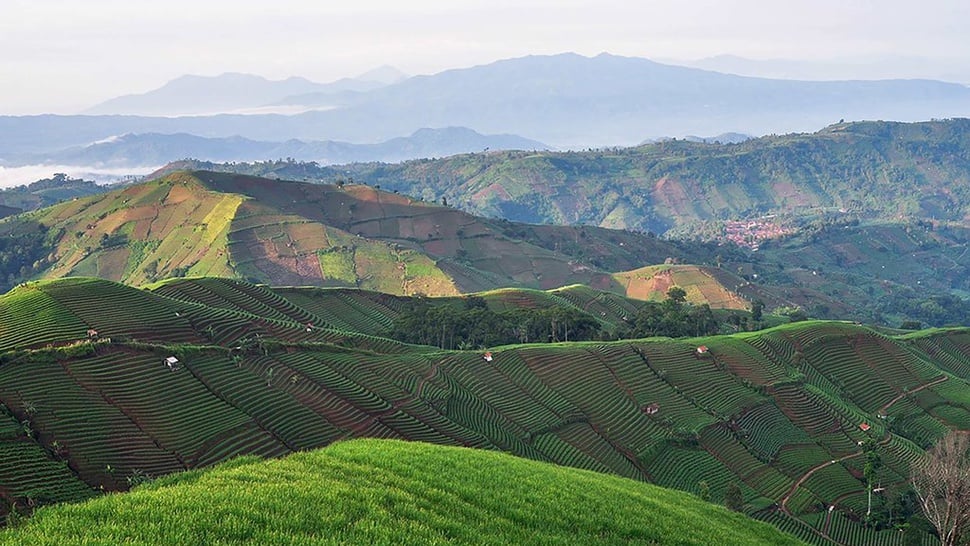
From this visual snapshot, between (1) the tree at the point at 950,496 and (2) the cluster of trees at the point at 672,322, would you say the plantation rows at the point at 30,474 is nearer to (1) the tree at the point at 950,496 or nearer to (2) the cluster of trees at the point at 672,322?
(1) the tree at the point at 950,496

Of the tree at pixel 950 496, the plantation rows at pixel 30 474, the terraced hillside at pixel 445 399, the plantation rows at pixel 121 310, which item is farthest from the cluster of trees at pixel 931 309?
the plantation rows at pixel 30 474

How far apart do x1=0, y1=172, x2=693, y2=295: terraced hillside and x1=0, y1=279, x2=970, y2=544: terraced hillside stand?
2079 inches

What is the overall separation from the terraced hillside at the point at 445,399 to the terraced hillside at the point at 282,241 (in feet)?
173

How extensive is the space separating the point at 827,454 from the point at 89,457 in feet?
187

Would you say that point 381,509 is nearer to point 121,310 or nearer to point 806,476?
point 121,310

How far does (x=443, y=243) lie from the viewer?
165 m

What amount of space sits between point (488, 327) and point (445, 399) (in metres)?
27.0

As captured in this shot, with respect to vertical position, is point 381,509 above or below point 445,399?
above

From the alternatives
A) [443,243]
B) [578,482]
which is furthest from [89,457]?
[443,243]

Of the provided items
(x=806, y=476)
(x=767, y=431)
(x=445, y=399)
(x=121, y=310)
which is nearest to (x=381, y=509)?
(x=445, y=399)

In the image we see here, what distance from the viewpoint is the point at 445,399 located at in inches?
2329

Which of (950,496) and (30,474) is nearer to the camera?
(30,474)

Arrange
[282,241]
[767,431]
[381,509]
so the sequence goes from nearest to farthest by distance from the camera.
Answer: [381,509] → [767,431] → [282,241]

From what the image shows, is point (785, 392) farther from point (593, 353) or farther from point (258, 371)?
point (258, 371)
